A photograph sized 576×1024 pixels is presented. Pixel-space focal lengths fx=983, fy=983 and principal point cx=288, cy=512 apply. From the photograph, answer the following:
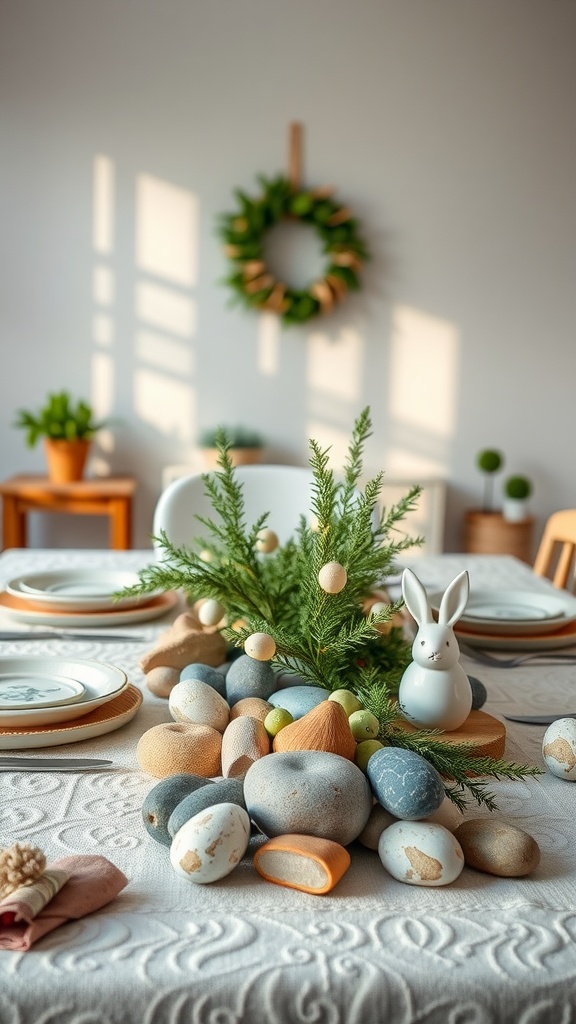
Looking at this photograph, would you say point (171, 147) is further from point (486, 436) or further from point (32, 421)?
point (486, 436)

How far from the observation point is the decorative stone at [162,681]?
107cm

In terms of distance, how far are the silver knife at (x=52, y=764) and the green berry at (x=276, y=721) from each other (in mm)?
154

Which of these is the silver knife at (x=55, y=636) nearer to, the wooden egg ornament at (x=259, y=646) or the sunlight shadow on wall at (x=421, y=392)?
the wooden egg ornament at (x=259, y=646)

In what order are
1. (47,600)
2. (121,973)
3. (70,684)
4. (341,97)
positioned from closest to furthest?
(121,973)
(70,684)
(47,600)
(341,97)

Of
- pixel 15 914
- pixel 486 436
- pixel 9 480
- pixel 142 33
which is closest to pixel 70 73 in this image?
pixel 142 33

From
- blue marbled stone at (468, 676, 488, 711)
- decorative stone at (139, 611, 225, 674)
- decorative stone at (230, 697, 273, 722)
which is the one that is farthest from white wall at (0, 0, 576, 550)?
decorative stone at (230, 697, 273, 722)

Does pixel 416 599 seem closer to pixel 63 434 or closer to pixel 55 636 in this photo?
pixel 55 636

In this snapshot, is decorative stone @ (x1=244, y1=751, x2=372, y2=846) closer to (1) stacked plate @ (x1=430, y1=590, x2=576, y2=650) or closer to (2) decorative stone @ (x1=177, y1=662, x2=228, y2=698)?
(2) decorative stone @ (x1=177, y1=662, x2=228, y2=698)

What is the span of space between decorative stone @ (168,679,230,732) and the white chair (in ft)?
3.84

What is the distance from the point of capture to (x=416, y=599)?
893mm

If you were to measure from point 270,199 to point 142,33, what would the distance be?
0.81m

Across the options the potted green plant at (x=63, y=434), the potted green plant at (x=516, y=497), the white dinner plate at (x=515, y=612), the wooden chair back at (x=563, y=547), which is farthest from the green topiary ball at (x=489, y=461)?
the white dinner plate at (x=515, y=612)

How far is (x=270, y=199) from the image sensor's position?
390 centimetres

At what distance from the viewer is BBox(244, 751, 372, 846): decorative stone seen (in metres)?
0.68
